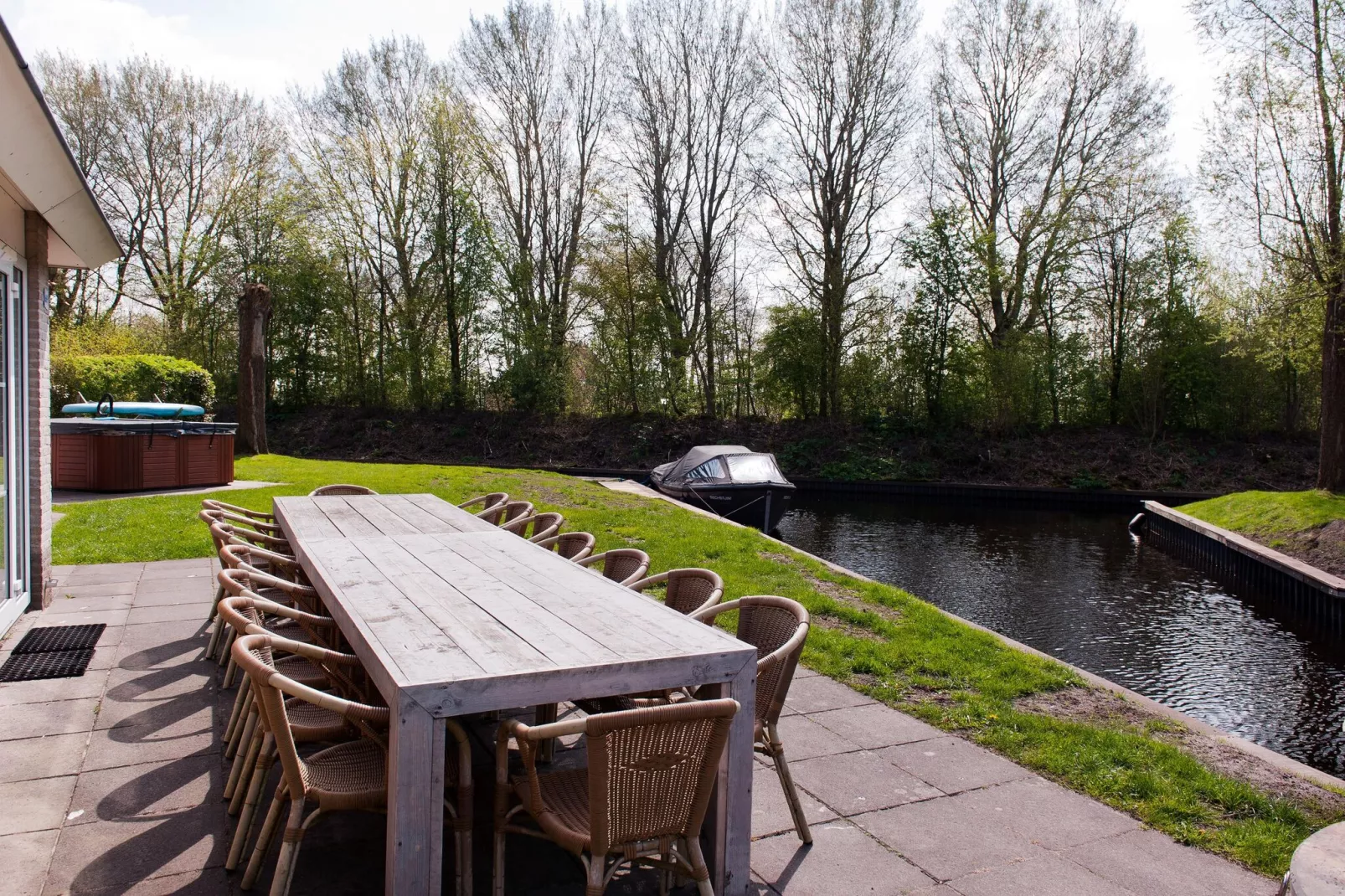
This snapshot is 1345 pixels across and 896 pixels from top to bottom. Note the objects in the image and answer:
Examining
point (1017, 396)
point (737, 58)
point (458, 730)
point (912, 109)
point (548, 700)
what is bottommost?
point (458, 730)

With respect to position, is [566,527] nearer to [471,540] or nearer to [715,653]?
[471,540]

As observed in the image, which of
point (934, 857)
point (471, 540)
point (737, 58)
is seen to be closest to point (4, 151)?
point (471, 540)

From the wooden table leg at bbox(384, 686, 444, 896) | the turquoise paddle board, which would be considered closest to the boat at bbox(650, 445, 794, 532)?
the turquoise paddle board

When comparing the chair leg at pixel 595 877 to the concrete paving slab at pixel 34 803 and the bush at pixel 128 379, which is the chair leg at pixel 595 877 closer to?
the concrete paving slab at pixel 34 803

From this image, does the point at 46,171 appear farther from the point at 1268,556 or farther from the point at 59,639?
the point at 1268,556

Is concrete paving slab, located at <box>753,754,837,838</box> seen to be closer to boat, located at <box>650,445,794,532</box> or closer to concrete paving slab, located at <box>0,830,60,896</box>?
concrete paving slab, located at <box>0,830,60,896</box>

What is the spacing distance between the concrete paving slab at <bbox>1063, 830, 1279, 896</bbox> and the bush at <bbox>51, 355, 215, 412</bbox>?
53.6ft

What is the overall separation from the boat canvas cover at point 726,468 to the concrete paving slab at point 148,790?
35.8ft

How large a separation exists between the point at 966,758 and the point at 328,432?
69.5ft

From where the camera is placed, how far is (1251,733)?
5676mm

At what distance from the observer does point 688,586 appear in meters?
3.46

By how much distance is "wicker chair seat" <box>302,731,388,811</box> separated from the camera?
2.18 meters

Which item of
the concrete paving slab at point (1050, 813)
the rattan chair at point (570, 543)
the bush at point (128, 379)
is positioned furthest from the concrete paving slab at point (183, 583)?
the bush at point (128, 379)

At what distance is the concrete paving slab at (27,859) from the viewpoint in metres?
2.32
